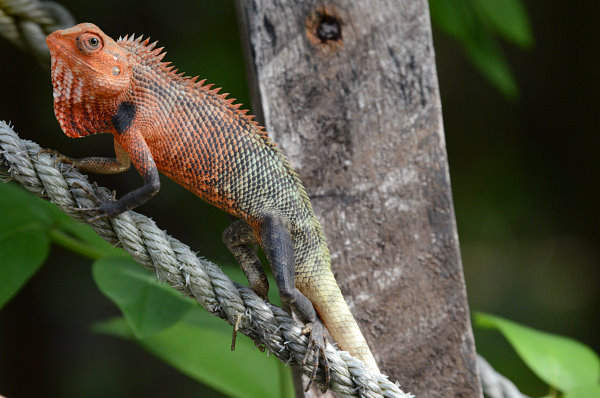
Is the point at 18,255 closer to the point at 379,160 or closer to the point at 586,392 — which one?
the point at 379,160

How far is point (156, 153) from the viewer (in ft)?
3.19

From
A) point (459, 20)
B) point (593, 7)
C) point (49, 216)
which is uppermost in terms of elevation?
point (593, 7)

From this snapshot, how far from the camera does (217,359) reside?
1.49 metres

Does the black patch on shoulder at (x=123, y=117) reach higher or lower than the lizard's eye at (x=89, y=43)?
lower

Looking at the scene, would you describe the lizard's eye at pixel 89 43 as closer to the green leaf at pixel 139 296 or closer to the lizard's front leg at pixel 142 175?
the lizard's front leg at pixel 142 175

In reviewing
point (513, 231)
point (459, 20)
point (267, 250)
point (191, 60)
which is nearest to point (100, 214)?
point (267, 250)

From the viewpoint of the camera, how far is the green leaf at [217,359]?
1427mm

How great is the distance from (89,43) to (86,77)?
0.05 m

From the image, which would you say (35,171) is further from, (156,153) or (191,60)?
(191,60)

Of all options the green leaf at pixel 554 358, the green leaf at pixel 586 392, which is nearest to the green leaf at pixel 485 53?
the green leaf at pixel 554 358

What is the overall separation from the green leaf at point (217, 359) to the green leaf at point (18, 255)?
0.31 metres

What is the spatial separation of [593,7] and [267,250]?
2.73 metres

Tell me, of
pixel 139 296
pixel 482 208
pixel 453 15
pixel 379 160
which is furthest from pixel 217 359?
pixel 482 208

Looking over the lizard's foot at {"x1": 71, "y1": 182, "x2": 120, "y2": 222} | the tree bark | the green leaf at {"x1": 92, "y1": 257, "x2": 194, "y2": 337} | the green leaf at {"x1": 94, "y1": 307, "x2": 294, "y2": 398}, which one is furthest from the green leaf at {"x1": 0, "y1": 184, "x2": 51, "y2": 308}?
the tree bark
